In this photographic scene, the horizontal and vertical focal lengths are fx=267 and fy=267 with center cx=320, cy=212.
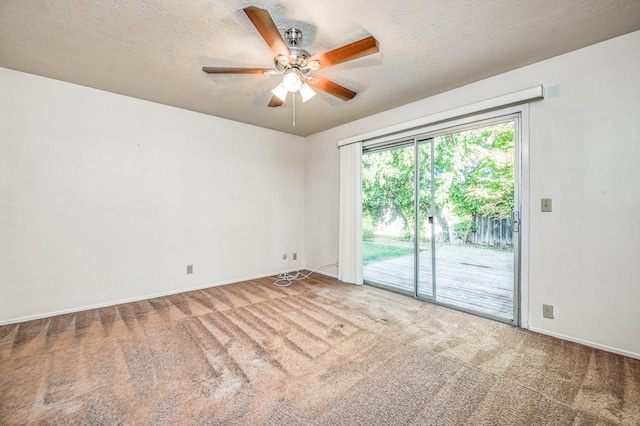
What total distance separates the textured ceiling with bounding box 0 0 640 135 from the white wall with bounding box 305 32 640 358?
0.68 feet

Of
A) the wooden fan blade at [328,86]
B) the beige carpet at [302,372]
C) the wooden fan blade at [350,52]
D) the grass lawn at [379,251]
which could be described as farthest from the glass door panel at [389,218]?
the wooden fan blade at [350,52]

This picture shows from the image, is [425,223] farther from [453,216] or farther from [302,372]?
[302,372]

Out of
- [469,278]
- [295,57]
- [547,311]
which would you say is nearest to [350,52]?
[295,57]

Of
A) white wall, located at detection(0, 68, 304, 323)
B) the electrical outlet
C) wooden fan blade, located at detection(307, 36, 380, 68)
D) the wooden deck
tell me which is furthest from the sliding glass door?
white wall, located at detection(0, 68, 304, 323)

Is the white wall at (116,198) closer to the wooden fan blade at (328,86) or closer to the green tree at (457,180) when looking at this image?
the green tree at (457,180)

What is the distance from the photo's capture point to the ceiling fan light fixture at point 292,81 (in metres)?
1.96

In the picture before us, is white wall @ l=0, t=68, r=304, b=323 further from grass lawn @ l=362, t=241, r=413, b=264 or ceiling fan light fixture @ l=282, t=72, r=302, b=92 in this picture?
ceiling fan light fixture @ l=282, t=72, r=302, b=92

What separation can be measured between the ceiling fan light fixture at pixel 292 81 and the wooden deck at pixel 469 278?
242cm

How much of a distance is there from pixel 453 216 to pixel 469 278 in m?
0.72

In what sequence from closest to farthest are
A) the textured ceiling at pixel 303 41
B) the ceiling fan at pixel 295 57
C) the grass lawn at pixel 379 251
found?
the ceiling fan at pixel 295 57 < the textured ceiling at pixel 303 41 < the grass lawn at pixel 379 251

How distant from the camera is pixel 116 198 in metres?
3.15

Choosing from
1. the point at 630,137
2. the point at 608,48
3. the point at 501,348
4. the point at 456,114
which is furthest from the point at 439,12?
the point at 501,348

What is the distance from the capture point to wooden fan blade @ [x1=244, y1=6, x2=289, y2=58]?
1.44 meters

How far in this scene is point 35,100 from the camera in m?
2.72
